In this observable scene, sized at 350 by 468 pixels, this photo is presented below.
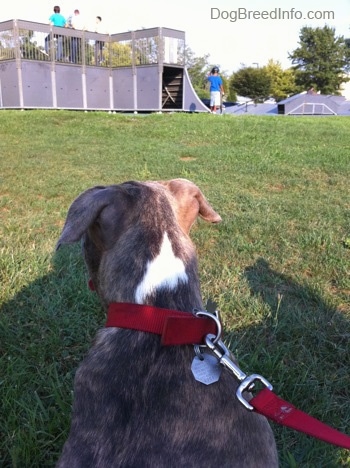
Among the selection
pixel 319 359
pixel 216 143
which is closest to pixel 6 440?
pixel 319 359

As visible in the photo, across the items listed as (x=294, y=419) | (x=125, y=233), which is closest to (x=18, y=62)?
(x=125, y=233)

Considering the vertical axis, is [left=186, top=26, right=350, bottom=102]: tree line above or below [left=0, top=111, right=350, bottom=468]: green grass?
above

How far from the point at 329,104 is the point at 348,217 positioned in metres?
30.5

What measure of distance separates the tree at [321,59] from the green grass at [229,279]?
2274 inches

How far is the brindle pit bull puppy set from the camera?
1.57 meters

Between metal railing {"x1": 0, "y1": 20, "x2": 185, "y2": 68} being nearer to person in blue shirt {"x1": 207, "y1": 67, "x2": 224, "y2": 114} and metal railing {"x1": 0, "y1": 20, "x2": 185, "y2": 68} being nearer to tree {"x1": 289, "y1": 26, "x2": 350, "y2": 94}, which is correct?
person in blue shirt {"x1": 207, "y1": 67, "x2": 224, "y2": 114}

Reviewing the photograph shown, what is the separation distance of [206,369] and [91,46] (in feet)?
67.5

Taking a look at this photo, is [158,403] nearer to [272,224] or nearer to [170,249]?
[170,249]

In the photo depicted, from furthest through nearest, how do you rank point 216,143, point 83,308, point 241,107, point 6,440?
point 241,107 → point 216,143 → point 83,308 → point 6,440

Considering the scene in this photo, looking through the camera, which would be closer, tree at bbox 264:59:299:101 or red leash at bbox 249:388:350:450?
red leash at bbox 249:388:350:450

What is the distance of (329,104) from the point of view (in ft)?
110

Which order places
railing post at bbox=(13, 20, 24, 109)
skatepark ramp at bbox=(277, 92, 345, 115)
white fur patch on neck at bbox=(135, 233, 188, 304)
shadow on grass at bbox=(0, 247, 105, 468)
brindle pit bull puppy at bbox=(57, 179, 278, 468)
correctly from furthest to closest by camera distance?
skatepark ramp at bbox=(277, 92, 345, 115) → railing post at bbox=(13, 20, 24, 109) → shadow on grass at bbox=(0, 247, 105, 468) → white fur patch on neck at bbox=(135, 233, 188, 304) → brindle pit bull puppy at bbox=(57, 179, 278, 468)

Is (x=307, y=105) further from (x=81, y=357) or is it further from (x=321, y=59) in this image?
(x=321, y=59)

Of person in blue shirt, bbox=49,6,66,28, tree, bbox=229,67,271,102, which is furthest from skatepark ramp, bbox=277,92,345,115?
tree, bbox=229,67,271,102
